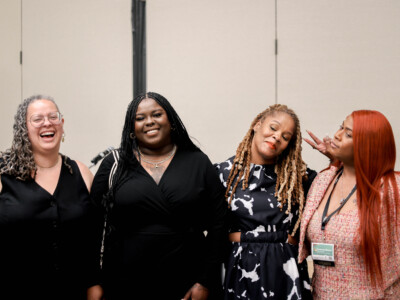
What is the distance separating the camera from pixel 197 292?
6.51 feet

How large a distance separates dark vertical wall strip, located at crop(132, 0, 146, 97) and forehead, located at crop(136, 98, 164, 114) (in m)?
1.88

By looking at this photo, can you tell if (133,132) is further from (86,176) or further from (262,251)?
(262,251)

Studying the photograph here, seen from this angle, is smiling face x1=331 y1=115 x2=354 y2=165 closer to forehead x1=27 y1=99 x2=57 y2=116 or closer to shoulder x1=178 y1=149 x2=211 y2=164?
shoulder x1=178 y1=149 x2=211 y2=164

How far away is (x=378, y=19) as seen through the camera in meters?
3.46

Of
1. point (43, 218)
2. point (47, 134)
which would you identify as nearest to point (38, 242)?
point (43, 218)

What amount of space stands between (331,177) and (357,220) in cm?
30

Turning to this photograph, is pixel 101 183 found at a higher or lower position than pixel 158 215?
higher

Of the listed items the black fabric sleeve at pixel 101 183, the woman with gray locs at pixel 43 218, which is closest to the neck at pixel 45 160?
the woman with gray locs at pixel 43 218

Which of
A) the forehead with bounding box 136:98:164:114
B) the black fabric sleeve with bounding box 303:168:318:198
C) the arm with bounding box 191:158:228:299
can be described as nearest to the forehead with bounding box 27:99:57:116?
the forehead with bounding box 136:98:164:114

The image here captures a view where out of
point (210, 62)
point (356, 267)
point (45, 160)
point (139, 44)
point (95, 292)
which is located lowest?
point (95, 292)

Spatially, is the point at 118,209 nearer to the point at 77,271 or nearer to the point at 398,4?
the point at 77,271

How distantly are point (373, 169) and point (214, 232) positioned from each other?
31.4 inches

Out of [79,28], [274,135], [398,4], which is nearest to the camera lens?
[274,135]

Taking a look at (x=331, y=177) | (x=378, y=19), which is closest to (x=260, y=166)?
(x=331, y=177)
